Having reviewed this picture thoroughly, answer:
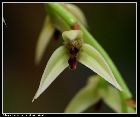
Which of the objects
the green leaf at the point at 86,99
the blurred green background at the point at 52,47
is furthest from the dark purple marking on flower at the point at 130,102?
the blurred green background at the point at 52,47

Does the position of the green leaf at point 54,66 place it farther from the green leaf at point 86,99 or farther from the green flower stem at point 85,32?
the green leaf at point 86,99

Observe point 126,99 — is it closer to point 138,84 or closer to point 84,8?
point 138,84

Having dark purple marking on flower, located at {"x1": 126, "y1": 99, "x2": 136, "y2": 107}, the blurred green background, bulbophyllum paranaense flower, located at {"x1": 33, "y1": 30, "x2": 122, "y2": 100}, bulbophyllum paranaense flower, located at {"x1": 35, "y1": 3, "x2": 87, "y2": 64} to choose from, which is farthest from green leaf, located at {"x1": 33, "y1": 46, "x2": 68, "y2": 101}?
the blurred green background

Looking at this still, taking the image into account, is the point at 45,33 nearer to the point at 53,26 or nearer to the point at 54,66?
the point at 53,26

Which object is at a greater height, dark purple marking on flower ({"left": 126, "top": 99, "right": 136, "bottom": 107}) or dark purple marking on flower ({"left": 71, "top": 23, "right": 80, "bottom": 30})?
dark purple marking on flower ({"left": 71, "top": 23, "right": 80, "bottom": 30})

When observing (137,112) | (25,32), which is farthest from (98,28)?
(137,112)

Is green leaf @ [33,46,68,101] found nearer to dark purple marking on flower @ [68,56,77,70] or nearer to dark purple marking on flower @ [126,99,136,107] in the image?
dark purple marking on flower @ [68,56,77,70]

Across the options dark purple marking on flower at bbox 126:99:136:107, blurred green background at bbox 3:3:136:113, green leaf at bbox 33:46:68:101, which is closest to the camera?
green leaf at bbox 33:46:68:101

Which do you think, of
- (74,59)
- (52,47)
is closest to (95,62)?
(74,59)
